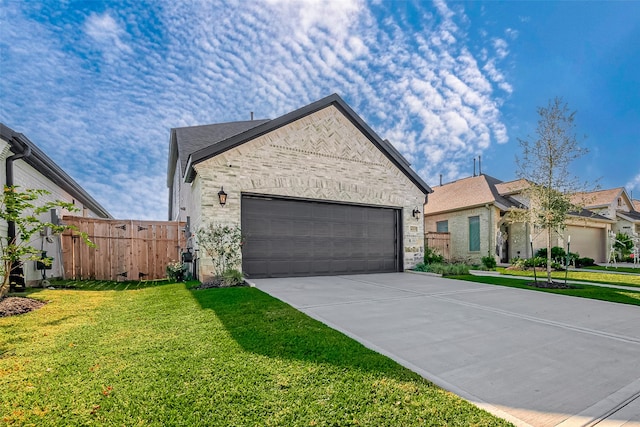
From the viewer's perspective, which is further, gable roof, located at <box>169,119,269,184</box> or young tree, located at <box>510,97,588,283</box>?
gable roof, located at <box>169,119,269,184</box>

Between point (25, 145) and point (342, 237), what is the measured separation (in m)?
8.59

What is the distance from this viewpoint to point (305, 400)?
2299 mm

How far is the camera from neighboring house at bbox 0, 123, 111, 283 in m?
6.91

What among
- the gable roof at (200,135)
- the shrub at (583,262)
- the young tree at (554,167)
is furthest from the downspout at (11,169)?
the shrub at (583,262)

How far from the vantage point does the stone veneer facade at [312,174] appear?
8.63 meters

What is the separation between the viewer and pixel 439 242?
54.7ft

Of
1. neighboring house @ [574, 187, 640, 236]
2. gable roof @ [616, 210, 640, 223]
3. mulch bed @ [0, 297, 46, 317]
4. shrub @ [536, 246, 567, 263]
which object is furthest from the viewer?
gable roof @ [616, 210, 640, 223]

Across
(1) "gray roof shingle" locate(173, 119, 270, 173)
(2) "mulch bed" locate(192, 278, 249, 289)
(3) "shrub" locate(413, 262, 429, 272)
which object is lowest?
(3) "shrub" locate(413, 262, 429, 272)

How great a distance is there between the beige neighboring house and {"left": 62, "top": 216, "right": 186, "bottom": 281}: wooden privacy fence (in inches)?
475

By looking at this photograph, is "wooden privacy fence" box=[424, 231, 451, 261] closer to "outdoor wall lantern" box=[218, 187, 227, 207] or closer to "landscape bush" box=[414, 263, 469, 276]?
"landscape bush" box=[414, 263, 469, 276]

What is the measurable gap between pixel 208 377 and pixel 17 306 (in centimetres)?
495

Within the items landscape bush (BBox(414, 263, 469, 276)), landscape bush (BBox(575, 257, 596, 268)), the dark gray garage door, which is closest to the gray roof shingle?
the dark gray garage door

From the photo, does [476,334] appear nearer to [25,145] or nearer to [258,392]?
[258,392]

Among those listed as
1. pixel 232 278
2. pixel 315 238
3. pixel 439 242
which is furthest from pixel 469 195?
pixel 232 278
